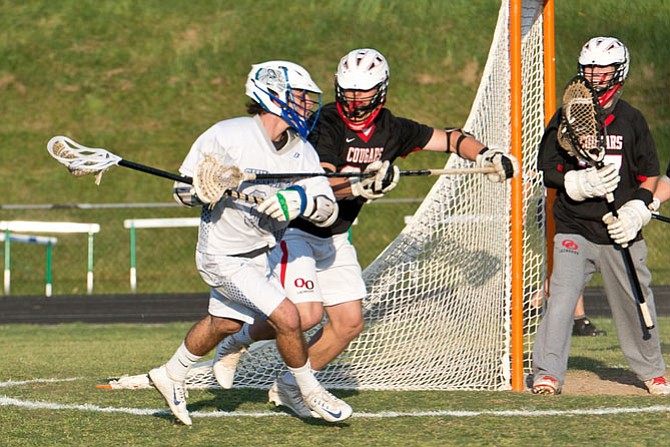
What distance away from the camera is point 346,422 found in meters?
5.27

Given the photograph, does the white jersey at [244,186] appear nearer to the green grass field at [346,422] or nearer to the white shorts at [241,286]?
the white shorts at [241,286]

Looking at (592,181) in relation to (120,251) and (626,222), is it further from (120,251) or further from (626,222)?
(120,251)

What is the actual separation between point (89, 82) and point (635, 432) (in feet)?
68.8

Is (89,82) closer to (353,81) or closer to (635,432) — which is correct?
(353,81)

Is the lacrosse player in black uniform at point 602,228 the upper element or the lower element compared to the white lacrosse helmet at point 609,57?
lower

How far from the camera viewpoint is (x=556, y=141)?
20.5 feet

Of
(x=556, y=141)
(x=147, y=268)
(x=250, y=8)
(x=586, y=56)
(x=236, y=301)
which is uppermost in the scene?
(x=250, y=8)

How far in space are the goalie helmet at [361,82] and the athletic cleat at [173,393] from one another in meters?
1.73

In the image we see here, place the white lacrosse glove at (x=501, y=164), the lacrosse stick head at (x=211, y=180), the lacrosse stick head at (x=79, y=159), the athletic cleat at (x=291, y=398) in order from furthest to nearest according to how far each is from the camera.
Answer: the white lacrosse glove at (x=501, y=164) < the athletic cleat at (x=291, y=398) < the lacrosse stick head at (x=79, y=159) < the lacrosse stick head at (x=211, y=180)

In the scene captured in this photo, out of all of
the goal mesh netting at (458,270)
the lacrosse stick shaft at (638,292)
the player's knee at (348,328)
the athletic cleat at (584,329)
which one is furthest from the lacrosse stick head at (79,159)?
the athletic cleat at (584,329)

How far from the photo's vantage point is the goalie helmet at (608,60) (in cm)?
611

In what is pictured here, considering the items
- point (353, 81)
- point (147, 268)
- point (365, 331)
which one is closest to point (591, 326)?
point (365, 331)

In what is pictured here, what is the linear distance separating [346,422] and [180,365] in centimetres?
81

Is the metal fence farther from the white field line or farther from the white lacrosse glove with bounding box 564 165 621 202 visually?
the white field line
